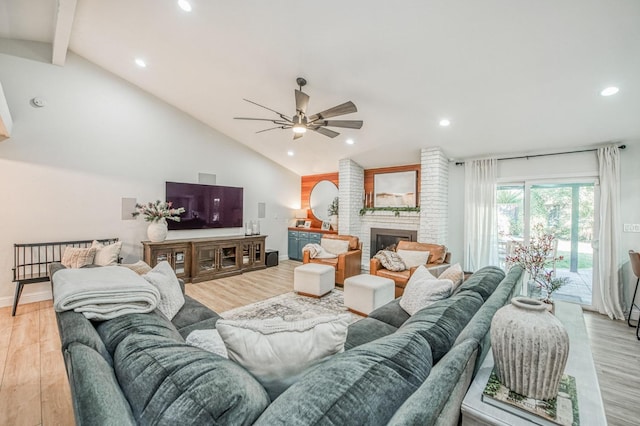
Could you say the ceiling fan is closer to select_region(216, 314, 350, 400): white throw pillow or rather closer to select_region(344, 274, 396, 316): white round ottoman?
select_region(344, 274, 396, 316): white round ottoman

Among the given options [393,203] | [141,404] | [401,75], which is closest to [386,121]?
[401,75]

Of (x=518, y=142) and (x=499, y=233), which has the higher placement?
(x=518, y=142)

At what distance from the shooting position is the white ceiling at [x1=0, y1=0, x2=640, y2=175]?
2.14 metres

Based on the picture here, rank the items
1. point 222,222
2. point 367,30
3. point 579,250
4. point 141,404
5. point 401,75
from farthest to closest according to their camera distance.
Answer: point 222,222 → point 579,250 → point 401,75 → point 367,30 → point 141,404

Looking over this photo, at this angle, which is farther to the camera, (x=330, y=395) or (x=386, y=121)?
(x=386, y=121)

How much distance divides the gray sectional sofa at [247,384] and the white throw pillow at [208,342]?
0.50ft

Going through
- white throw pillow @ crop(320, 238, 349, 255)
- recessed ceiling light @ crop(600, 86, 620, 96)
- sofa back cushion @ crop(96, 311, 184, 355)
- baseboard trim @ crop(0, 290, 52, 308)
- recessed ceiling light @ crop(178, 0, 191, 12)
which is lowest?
baseboard trim @ crop(0, 290, 52, 308)

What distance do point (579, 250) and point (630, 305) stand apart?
2.62 feet

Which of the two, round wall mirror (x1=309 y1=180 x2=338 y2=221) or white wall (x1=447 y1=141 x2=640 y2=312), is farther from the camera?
round wall mirror (x1=309 y1=180 x2=338 y2=221)

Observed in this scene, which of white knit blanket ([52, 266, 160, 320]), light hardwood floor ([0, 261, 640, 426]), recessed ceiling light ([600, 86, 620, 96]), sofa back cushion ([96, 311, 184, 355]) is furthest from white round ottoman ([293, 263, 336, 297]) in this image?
recessed ceiling light ([600, 86, 620, 96])

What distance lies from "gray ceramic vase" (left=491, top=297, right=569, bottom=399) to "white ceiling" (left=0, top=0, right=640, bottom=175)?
7.36ft

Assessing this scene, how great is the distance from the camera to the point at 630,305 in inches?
132

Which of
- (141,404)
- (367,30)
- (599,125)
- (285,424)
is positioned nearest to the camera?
(285,424)

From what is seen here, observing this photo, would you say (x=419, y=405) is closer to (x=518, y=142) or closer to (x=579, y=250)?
(x=518, y=142)
